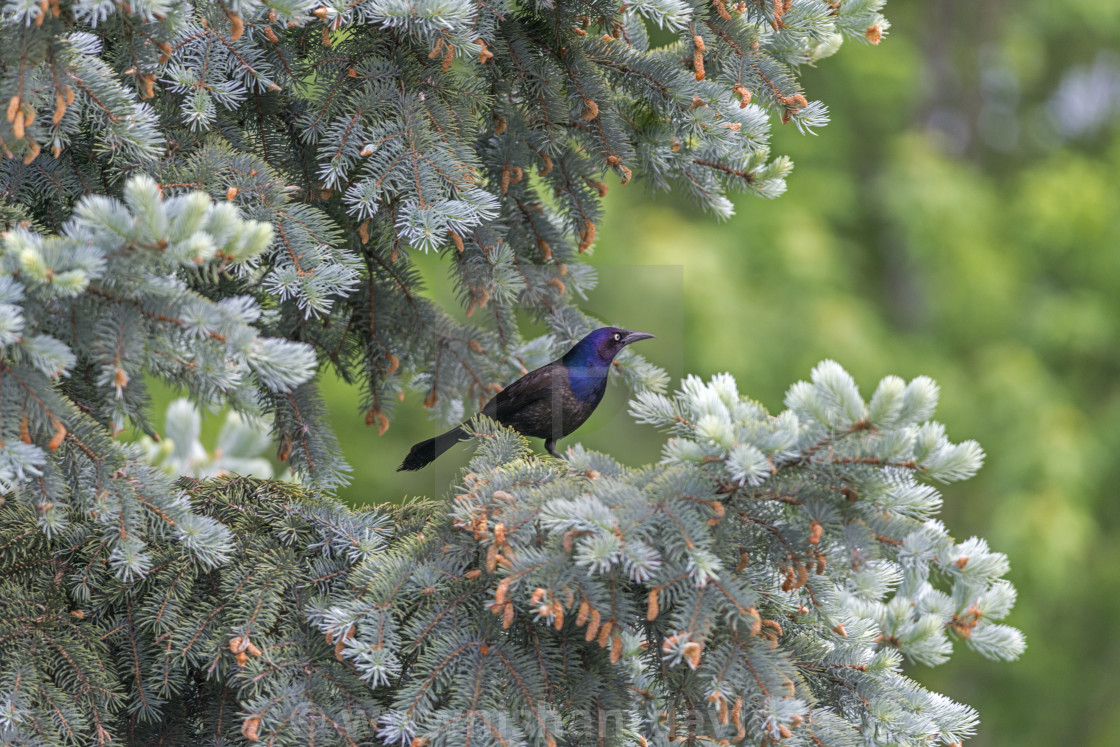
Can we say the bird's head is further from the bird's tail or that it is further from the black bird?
the bird's tail

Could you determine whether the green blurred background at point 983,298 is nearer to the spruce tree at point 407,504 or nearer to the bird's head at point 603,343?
the bird's head at point 603,343

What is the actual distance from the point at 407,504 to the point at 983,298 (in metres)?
7.83

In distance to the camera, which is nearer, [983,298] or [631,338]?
[631,338]

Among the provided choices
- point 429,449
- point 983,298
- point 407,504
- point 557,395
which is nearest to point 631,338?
point 557,395

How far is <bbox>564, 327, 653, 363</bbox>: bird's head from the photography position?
2.82 meters

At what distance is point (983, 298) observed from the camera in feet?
29.3

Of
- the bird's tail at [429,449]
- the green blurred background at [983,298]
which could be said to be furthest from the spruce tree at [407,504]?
the green blurred background at [983,298]

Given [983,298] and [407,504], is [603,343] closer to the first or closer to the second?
[407,504]

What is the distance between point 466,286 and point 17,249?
128 centimetres

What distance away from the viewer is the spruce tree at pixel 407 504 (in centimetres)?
153

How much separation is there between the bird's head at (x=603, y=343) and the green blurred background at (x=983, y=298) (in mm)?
4623

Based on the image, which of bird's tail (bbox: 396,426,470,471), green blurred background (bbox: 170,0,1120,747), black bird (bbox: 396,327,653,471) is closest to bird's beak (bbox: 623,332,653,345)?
black bird (bbox: 396,327,653,471)

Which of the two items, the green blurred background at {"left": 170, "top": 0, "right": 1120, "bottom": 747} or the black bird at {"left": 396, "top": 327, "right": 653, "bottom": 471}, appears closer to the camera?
the black bird at {"left": 396, "top": 327, "right": 653, "bottom": 471}

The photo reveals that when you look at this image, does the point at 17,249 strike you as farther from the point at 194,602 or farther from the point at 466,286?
the point at 466,286
